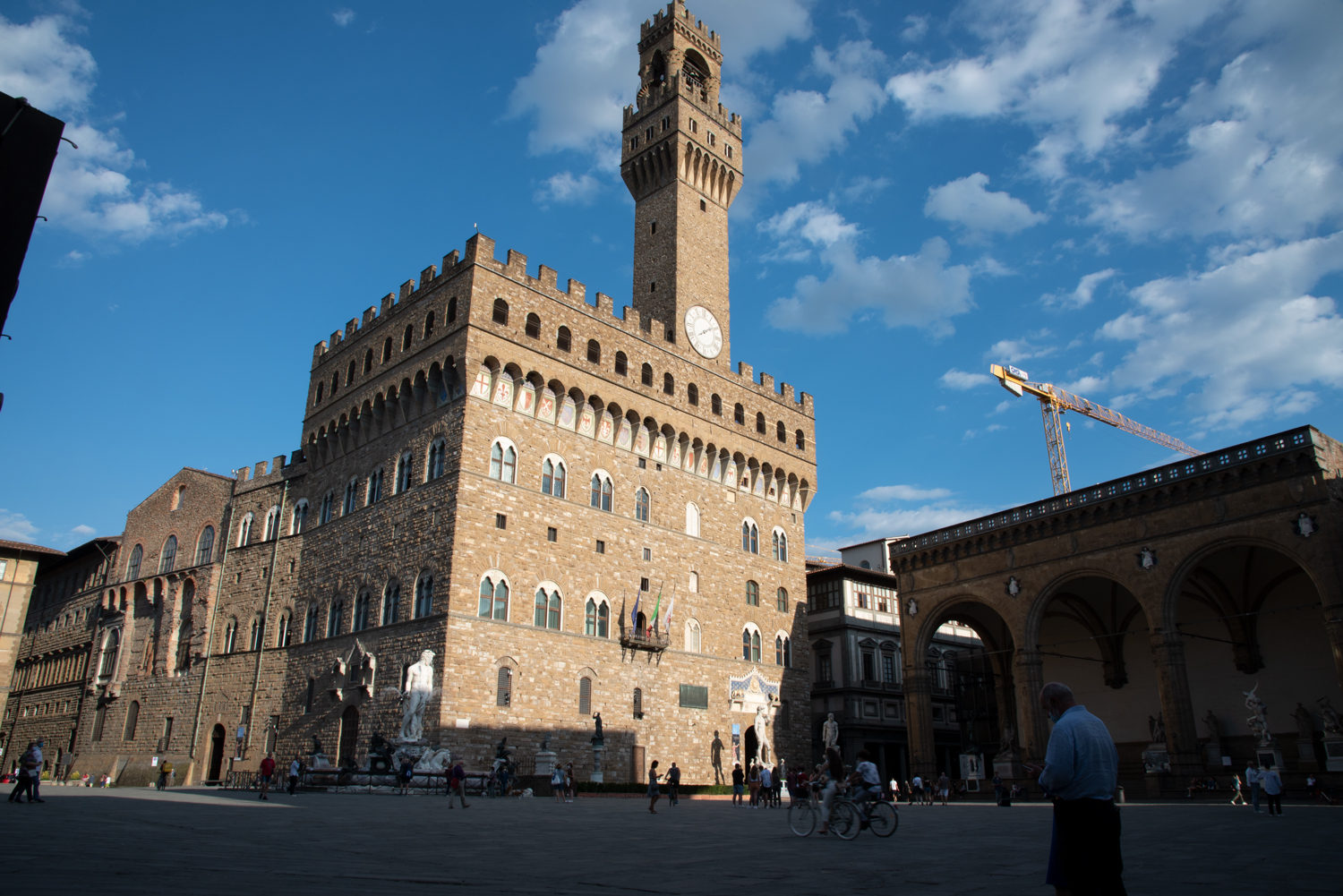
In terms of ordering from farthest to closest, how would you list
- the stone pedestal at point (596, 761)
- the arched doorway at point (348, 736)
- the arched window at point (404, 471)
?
the arched window at point (404, 471) → the arched doorway at point (348, 736) → the stone pedestal at point (596, 761)

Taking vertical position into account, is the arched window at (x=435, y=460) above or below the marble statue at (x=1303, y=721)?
above

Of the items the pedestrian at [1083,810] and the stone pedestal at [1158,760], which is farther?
the stone pedestal at [1158,760]

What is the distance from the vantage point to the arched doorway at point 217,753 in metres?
35.1

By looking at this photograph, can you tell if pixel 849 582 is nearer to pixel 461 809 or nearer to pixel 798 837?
pixel 461 809

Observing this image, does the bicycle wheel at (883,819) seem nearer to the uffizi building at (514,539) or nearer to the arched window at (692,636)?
the uffizi building at (514,539)

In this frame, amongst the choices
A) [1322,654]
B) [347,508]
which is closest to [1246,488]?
[1322,654]

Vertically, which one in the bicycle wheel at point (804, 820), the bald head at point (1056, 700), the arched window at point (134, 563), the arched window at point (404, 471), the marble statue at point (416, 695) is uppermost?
the arched window at point (404, 471)

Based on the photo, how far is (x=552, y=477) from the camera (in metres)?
31.4

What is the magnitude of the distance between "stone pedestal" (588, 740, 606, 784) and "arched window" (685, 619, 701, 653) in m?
5.92

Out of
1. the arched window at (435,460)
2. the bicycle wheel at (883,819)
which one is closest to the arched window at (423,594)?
the arched window at (435,460)

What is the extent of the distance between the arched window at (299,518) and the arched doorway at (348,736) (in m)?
9.58

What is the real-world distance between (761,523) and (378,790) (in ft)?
66.5

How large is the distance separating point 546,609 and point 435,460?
6.36 meters

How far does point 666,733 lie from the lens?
1256 inches
